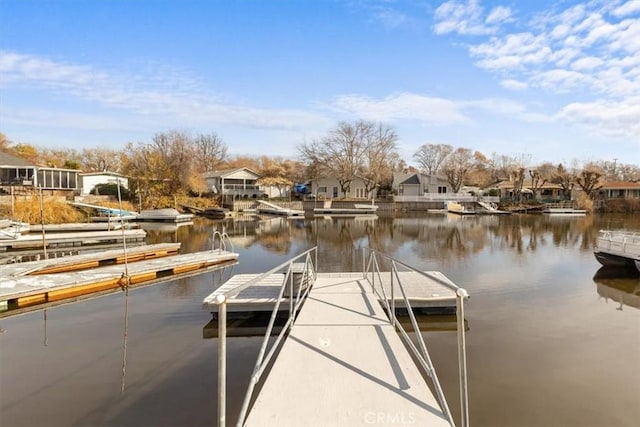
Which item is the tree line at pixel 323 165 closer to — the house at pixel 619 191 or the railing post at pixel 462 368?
the house at pixel 619 191

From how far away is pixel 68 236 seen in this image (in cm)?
2158

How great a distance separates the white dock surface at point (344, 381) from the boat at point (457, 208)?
151 feet

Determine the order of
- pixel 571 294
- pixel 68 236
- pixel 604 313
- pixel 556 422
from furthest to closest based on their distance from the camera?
pixel 68 236 → pixel 571 294 → pixel 604 313 → pixel 556 422

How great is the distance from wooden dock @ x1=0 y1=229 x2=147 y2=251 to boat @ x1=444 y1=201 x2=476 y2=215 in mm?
37777

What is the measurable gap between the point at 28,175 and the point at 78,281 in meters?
30.1

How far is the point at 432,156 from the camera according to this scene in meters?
80.1

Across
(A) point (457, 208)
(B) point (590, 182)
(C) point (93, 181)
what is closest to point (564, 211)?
(B) point (590, 182)

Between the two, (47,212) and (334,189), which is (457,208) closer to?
(334,189)

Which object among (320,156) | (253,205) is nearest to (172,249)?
(253,205)

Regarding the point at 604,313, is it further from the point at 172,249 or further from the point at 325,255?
the point at 172,249

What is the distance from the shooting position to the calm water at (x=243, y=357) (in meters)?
5.38

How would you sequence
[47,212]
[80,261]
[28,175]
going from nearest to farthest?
[80,261] → [47,212] → [28,175]

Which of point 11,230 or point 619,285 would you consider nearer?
point 619,285

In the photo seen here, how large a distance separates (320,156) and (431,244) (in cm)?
4003
